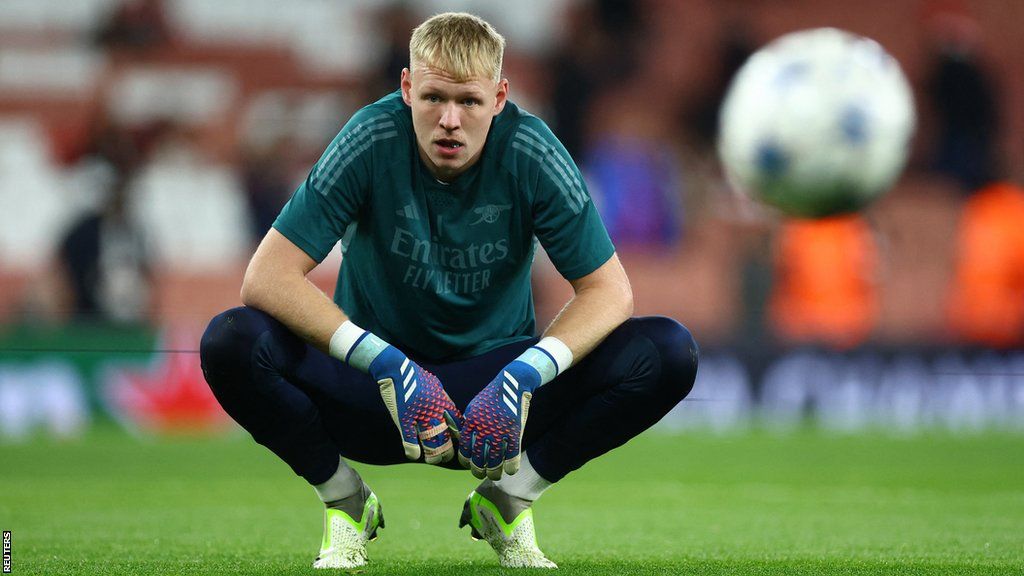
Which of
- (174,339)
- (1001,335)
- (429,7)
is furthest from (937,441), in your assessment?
(429,7)

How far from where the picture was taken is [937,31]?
622 inches

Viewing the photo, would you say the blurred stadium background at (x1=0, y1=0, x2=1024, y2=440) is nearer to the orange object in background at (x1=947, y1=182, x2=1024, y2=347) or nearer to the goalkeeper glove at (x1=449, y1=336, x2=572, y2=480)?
the orange object in background at (x1=947, y1=182, x2=1024, y2=347)

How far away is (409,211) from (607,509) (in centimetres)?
288

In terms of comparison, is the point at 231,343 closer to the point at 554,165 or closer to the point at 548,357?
the point at 548,357

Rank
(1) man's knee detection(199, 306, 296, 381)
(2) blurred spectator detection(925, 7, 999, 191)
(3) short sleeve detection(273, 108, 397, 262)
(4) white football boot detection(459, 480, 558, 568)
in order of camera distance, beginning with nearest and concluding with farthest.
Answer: (1) man's knee detection(199, 306, 296, 381)
(3) short sleeve detection(273, 108, 397, 262)
(4) white football boot detection(459, 480, 558, 568)
(2) blurred spectator detection(925, 7, 999, 191)

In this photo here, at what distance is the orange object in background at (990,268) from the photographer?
43.6ft

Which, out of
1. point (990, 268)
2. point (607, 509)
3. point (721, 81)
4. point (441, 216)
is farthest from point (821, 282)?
point (441, 216)

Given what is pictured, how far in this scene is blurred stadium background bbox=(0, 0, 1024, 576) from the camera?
9.59 meters

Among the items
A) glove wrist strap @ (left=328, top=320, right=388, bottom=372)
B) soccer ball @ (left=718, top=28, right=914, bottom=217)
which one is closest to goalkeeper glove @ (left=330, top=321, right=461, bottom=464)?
glove wrist strap @ (left=328, top=320, right=388, bottom=372)

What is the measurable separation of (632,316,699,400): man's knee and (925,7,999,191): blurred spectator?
11.5 m

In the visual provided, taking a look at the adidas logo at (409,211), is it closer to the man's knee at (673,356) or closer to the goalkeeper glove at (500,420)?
the goalkeeper glove at (500,420)

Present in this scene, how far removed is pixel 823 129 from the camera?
8508 mm

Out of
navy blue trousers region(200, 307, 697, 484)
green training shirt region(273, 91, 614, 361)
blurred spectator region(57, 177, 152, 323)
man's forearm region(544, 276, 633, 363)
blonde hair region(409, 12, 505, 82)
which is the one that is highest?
blonde hair region(409, 12, 505, 82)

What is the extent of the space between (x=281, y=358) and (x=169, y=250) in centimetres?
1084
